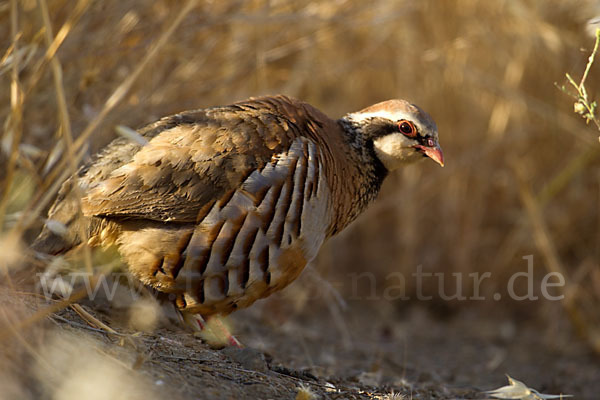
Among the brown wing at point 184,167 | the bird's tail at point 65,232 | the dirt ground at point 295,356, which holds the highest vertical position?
the brown wing at point 184,167

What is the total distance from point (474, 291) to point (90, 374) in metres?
4.83

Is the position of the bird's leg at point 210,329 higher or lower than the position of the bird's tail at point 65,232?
lower

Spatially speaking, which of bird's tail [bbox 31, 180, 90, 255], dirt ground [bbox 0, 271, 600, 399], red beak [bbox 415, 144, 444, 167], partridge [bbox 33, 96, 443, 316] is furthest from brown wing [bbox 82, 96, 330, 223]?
red beak [bbox 415, 144, 444, 167]

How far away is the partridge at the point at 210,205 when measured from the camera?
3090 mm

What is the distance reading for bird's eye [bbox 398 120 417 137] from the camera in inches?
146

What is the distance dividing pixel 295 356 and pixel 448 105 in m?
3.12

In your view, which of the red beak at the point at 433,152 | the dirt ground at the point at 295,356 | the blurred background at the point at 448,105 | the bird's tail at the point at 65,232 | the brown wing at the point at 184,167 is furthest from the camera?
the blurred background at the point at 448,105

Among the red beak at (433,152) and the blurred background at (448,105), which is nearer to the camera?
the red beak at (433,152)

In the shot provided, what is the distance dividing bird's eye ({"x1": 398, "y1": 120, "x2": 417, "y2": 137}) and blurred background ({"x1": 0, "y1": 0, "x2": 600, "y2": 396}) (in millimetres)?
1314

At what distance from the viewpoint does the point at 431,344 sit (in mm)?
5648

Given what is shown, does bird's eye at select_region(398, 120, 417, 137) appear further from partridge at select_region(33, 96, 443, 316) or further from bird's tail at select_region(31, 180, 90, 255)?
bird's tail at select_region(31, 180, 90, 255)

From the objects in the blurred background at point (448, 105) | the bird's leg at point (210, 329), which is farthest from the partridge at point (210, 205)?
the blurred background at point (448, 105)

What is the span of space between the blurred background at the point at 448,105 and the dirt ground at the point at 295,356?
26cm

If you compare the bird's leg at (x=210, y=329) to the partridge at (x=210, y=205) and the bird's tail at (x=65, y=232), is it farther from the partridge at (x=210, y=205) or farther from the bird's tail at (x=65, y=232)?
the bird's tail at (x=65, y=232)
